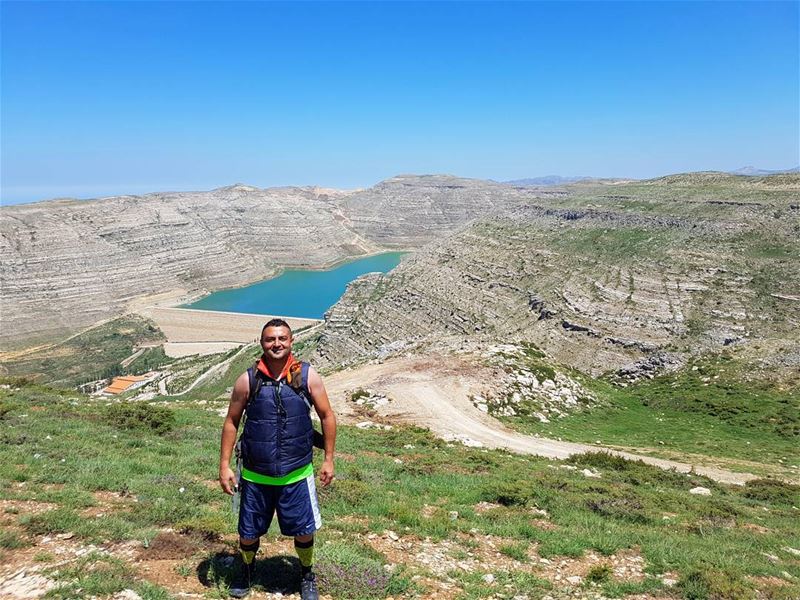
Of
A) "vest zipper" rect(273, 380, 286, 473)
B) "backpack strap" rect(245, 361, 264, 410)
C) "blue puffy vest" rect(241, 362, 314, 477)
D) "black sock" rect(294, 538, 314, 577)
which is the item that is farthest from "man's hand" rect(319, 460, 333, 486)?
"backpack strap" rect(245, 361, 264, 410)

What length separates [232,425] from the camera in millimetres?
5332

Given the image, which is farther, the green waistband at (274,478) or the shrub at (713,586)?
the shrub at (713,586)

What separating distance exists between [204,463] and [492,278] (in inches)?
2124

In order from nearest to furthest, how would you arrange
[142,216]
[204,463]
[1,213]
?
[204,463]
[1,213]
[142,216]

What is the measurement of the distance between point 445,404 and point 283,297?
154 m

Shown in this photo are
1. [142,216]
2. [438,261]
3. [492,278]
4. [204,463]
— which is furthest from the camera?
[142,216]

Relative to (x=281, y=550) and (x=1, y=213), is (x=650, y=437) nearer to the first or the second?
(x=281, y=550)

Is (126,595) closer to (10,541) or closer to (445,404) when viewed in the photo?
(10,541)

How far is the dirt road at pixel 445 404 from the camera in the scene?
19797 millimetres

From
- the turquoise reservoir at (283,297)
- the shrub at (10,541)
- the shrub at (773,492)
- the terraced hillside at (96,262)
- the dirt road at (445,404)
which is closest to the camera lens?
the shrub at (10,541)

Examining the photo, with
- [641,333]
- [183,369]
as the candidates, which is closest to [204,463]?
[641,333]

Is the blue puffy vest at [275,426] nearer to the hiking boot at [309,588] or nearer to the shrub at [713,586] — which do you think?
the hiking boot at [309,588]

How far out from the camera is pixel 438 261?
252ft

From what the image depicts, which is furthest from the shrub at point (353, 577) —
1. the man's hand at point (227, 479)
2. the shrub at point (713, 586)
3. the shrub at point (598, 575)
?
the shrub at point (713, 586)
